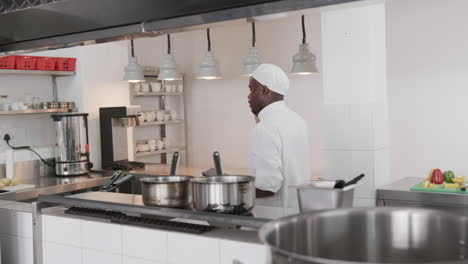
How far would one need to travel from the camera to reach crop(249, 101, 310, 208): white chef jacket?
3287mm

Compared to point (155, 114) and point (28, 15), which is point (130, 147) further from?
point (28, 15)

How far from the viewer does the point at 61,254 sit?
292 cm

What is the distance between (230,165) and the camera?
8.36 meters

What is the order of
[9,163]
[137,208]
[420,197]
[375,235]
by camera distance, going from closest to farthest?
[375,235] → [137,208] → [420,197] → [9,163]

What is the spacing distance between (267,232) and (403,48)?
592cm

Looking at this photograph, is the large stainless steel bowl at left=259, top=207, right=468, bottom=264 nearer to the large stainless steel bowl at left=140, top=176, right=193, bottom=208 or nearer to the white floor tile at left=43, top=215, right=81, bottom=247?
the large stainless steel bowl at left=140, top=176, right=193, bottom=208

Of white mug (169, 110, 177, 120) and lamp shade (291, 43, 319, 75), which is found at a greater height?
lamp shade (291, 43, 319, 75)

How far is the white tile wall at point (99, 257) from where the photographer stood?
8.67 ft

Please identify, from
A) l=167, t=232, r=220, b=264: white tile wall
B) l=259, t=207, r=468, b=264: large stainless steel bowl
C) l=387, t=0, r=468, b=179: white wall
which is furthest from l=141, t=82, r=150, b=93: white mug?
l=259, t=207, r=468, b=264: large stainless steel bowl

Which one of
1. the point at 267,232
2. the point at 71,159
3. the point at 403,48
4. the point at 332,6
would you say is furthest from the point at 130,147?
the point at 267,232

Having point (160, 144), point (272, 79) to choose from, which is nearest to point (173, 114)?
point (160, 144)

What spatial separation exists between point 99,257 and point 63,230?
11.9 inches

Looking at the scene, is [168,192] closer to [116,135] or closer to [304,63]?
[304,63]

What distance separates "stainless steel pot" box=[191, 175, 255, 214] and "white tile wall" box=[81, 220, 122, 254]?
55cm
